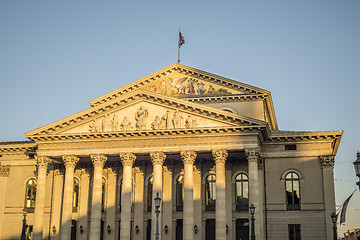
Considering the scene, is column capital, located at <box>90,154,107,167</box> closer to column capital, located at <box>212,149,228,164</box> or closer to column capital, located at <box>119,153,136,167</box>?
column capital, located at <box>119,153,136,167</box>

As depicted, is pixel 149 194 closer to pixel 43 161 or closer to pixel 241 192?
pixel 241 192

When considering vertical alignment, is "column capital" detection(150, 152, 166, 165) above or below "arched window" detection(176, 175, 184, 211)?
above

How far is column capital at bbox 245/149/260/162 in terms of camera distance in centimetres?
4016

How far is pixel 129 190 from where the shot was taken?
42.2 meters

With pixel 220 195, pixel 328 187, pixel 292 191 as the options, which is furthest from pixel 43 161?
pixel 328 187

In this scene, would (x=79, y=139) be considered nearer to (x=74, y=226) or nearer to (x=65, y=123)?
(x=65, y=123)

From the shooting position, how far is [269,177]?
146ft

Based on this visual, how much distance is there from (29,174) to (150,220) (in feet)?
48.7

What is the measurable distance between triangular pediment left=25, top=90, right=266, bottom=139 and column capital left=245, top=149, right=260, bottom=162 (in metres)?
2.23

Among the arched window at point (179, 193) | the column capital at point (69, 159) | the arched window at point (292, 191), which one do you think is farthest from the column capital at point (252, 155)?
the column capital at point (69, 159)

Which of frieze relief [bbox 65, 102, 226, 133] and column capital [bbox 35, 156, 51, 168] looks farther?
column capital [bbox 35, 156, 51, 168]

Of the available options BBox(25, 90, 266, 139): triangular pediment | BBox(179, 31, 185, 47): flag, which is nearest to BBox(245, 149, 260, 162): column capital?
BBox(25, 90, 266, 139): triangular pediment

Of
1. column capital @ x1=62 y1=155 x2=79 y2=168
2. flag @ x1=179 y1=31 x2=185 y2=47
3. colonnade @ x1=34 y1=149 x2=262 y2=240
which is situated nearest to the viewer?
colonnade @ x1=34 y1=149 x2=262 y2=240

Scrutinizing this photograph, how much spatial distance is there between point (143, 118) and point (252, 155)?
10.4m
